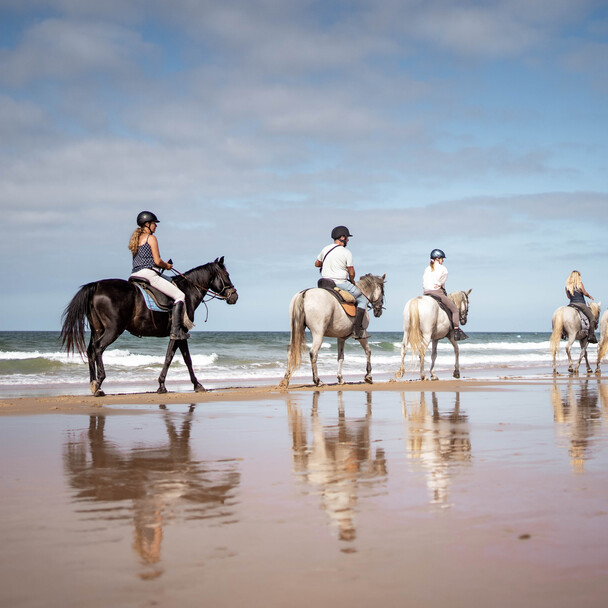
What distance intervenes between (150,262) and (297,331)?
9.02 ft

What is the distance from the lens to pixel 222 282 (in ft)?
37.3

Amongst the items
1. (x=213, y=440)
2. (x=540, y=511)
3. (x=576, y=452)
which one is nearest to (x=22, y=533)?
(x=540, y=511)

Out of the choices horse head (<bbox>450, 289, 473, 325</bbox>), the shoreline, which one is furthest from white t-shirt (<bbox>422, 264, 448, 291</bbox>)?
the shoreline

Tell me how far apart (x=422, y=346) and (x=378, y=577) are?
38.5ft

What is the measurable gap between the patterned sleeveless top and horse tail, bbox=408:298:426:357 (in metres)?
5.64

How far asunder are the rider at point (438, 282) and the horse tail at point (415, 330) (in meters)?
0.57

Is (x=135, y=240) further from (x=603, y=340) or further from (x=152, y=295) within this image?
(x=603, y=340)

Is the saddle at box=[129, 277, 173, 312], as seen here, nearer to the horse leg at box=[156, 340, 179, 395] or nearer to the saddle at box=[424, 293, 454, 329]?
the horse leg at box=[156, 340, 179, 395]

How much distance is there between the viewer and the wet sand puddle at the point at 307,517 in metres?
2.26

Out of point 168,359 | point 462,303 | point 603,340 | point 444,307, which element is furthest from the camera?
point 603,340

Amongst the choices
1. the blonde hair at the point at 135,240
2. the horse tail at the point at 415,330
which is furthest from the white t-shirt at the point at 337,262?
the blonde hair at the point at 135,240

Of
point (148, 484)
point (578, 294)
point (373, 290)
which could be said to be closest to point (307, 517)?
point (148, 484)

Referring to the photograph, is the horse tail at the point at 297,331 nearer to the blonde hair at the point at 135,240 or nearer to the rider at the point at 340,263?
the rider at the point at 340,263

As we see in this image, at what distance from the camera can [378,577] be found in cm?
233
